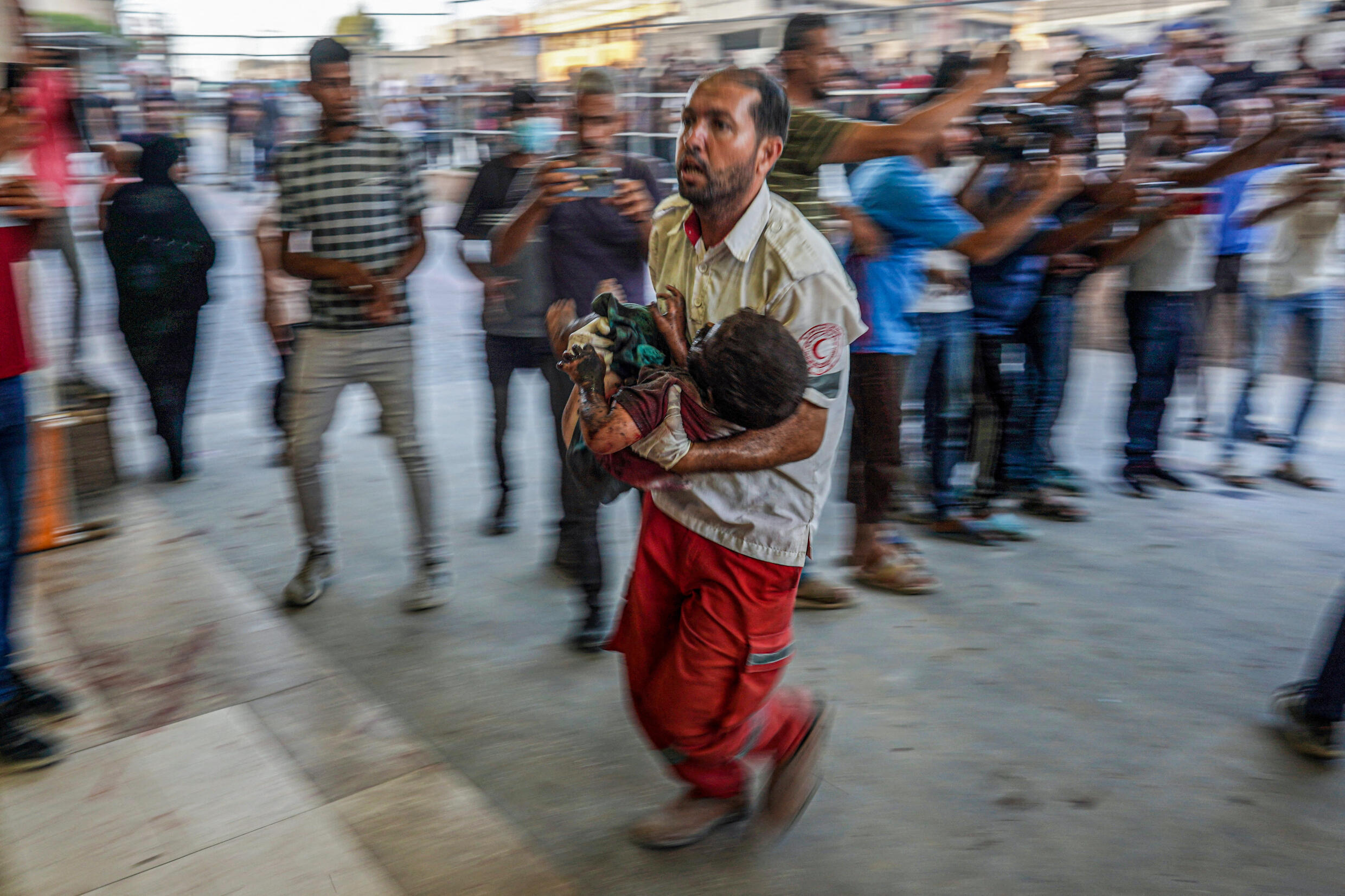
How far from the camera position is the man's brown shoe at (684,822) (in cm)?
235

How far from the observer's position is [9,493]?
273 cm

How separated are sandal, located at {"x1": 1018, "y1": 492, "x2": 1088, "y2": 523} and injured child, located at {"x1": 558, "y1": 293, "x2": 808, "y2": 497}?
10.5 feet

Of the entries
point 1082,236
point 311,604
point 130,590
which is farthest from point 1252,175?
point 130,590

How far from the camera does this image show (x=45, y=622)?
3.52 m

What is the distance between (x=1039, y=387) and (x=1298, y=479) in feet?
5.50

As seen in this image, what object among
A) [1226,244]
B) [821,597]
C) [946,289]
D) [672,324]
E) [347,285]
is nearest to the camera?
[672,324]

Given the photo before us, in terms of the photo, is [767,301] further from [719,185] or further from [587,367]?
[587,367]

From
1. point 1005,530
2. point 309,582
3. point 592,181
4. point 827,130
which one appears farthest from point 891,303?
point 309,582

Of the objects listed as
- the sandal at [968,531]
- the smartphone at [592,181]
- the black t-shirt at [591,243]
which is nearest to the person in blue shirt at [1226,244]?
A: the sandal at [968,531]

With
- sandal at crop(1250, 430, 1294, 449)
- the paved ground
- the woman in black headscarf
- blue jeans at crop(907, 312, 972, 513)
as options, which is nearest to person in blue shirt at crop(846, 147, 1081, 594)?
the paved ground

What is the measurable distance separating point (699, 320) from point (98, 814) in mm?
2033

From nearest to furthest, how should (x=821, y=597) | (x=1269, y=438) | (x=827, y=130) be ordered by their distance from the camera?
(x=827, y=130)
(x=821, y=597)
(x=1269, y=438)

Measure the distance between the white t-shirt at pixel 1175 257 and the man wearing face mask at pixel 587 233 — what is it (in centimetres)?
256

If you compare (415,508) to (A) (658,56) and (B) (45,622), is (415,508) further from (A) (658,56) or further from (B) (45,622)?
(A) (658,56)
